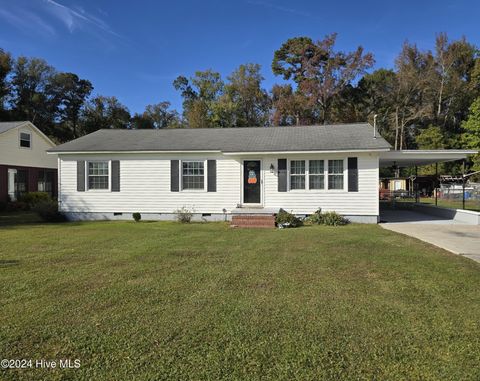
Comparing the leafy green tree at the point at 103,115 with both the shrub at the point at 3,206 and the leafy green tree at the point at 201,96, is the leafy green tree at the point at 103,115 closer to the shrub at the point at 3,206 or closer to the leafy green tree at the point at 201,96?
the leafy green tree at the point at 201,96

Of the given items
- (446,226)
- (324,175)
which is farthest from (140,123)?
(446,226)

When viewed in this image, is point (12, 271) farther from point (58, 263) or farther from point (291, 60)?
point (291, 60)

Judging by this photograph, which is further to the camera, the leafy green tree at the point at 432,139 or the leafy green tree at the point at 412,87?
the leafy green tree at the point at 412,87

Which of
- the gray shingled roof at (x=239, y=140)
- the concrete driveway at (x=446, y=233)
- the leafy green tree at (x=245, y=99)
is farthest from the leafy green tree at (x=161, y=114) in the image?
the concrete driveway at (x=446, y=233)

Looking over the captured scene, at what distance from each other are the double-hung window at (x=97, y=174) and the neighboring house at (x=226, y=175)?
4cm

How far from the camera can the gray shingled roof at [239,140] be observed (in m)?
12.4

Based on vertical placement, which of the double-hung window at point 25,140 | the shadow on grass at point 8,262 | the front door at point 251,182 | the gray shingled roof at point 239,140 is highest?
the double-hung window at point 25,140

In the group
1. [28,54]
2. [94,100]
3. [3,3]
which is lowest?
[3,3]

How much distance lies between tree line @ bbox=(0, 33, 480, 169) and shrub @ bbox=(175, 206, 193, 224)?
23581 mm

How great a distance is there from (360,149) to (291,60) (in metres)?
27.3

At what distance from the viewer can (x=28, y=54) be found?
39031mm

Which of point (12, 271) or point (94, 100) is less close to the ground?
point (94, 100)

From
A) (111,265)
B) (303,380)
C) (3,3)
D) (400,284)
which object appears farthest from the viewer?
(3,3)

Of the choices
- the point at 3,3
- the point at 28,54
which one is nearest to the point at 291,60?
the point at 3,3
